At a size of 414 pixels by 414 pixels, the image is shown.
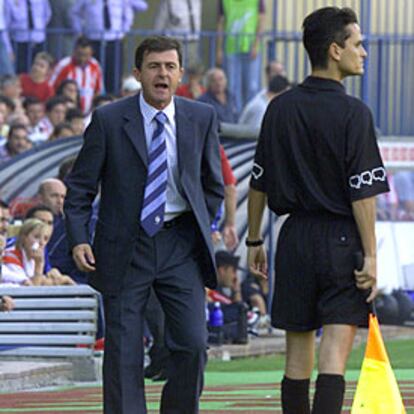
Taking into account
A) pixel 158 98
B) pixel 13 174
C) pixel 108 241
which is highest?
pixel 158 98

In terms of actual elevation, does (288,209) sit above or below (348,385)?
above

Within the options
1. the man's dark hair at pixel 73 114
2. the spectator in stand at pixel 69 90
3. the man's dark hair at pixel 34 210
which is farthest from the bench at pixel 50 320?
the spectator in stand at pixel 69 90

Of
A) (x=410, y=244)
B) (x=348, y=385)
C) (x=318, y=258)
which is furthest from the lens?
(x=410, y=244)

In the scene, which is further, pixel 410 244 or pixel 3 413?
pixel 410 244

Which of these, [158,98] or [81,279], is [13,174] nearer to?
[81,279]

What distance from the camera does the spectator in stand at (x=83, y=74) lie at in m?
22.5

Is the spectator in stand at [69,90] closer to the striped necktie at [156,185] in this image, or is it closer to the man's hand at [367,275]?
the striped necktie at [156,185]

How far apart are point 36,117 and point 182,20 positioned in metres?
3.48

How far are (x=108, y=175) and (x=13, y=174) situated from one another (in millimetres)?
10106

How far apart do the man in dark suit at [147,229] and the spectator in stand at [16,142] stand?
11036 millimetres

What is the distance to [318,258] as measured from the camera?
26.8 feet

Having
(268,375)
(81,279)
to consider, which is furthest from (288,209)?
(81,279)

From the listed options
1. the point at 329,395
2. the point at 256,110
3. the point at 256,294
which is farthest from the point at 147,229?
the point at 256,110

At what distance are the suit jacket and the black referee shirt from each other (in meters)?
0.64
